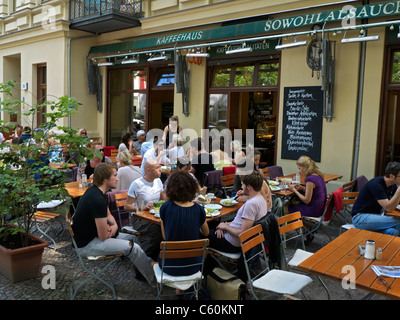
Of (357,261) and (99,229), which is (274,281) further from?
(99,229)

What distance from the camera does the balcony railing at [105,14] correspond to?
11148mm

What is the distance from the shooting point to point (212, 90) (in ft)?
34.2

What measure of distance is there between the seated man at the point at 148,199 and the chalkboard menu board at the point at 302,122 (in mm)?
4476

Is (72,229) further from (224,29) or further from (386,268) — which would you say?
(224,29)

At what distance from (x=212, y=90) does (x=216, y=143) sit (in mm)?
1478

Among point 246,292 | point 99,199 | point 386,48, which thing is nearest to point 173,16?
point 386,48

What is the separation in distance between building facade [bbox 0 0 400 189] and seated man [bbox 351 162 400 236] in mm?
2846

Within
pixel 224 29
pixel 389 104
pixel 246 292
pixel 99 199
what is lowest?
pixel 246 292

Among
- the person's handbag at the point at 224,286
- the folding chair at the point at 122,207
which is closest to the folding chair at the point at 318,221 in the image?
the person's handbag at the point at 224,286

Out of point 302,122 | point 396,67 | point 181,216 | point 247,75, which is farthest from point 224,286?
point 247,75

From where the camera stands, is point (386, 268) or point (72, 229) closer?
point (386, 268)

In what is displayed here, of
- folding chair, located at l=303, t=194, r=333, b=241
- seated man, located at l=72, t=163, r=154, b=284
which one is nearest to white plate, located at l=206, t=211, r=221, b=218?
seated man, located at l=72, t=163, r=154, b=284

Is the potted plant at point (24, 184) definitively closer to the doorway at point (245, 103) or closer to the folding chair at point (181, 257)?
the folding chair at point (181, 257)

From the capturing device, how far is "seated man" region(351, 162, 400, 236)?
4840mm
